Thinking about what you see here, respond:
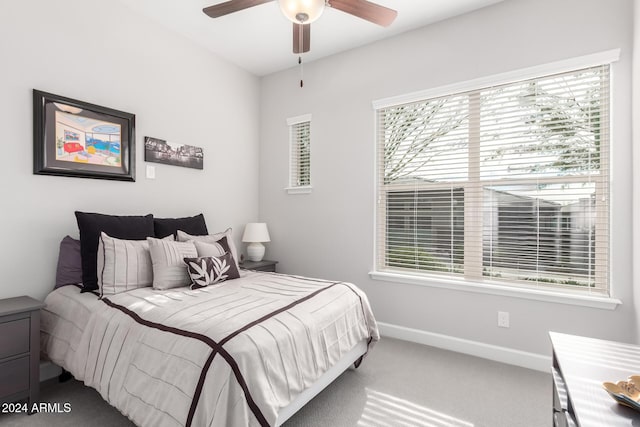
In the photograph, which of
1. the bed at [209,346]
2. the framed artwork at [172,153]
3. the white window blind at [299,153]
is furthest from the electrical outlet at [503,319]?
the framed artwork at [172,153]

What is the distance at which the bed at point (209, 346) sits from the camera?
1.36 meters

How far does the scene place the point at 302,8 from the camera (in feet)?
5.99

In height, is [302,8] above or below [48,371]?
above

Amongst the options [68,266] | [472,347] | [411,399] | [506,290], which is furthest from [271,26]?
[472,347]

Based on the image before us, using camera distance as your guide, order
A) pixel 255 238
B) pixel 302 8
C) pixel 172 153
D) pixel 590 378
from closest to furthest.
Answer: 1. pixel 590 378
2. pixel 302 8
3. pixel 172 153
4. pixel 255 238

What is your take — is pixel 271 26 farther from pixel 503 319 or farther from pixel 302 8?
pixel 503 319

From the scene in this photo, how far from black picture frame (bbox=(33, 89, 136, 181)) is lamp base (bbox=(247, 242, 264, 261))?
144 centimetres

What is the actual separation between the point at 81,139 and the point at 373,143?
100 inches

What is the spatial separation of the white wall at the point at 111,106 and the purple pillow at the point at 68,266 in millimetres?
99

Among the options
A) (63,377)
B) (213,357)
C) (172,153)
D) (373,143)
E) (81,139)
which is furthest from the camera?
(373,143)

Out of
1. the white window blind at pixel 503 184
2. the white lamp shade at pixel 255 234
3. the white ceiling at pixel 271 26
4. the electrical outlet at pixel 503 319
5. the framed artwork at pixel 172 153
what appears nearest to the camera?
the white window blind at pixel 503 184

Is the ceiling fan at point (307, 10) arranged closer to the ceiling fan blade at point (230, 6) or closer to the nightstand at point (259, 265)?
the ceiling fan blade at point (230, 6)

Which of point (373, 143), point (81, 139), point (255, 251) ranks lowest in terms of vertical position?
point (255, 251)

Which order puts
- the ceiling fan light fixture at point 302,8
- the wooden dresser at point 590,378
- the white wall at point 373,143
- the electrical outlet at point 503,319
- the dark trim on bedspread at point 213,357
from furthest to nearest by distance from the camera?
the electrical outlet at point 503,319
the white wall at point 373,143
the ceiling fan light fixture at point 302,8
the dark trim on bedspread at point 213,357
the wooden dresser at point 590,378
